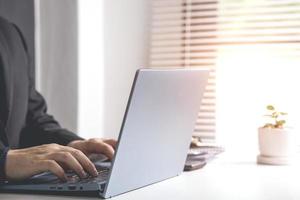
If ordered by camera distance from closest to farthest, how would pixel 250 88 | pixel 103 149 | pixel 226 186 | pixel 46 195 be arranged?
pixel 46 195, pixel 226 186, pixel 103 149, pixel 250 88

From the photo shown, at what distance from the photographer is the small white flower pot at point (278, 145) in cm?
143

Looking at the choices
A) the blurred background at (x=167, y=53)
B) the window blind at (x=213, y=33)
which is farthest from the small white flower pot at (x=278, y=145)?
the window blind at (x=213, y=33)

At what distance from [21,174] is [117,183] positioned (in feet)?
0.65

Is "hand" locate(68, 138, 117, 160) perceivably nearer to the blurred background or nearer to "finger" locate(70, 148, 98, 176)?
"finger" locate(70, 148, 98, 176)

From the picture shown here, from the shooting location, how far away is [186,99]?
1059mm

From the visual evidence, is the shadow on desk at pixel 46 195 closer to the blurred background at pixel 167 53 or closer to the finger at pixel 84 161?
the finger at pixel 84 161

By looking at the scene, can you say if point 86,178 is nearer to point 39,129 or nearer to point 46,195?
point 46,195

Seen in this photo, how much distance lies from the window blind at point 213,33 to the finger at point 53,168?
120 cm

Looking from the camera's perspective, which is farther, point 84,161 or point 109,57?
point 109,57

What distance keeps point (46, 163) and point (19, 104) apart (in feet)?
1.73

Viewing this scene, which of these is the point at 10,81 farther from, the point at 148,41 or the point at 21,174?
the point at 148,41

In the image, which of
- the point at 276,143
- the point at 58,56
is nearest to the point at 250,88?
the point at 276,143

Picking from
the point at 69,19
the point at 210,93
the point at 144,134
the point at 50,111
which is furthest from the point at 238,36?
the point at 144,134

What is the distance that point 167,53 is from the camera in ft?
6.92
